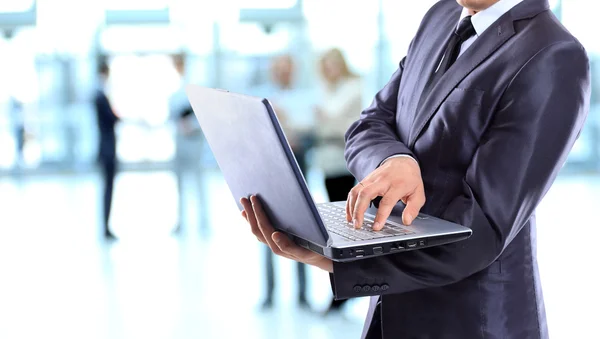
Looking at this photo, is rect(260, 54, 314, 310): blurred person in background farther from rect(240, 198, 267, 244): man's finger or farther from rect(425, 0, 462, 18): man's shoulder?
rect(240, 198, 267, 244): man's finger

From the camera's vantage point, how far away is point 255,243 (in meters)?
6.25

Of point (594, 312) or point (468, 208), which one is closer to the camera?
point (468, 208)

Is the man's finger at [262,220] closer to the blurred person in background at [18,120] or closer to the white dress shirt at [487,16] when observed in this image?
the white dress shirt at [487,16]

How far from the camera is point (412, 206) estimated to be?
1094 mm

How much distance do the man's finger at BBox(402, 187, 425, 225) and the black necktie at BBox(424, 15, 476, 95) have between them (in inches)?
A: 10.7

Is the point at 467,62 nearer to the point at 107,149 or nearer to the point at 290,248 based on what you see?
the point at 290,248

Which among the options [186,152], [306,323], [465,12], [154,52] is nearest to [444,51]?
[465,12]

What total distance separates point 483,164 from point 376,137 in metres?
0.32

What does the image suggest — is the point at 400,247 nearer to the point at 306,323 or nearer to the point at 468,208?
the point at 468,208

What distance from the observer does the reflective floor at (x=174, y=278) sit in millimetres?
4008

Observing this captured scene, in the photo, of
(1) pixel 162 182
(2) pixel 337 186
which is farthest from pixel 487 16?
(1) pixel 162 182

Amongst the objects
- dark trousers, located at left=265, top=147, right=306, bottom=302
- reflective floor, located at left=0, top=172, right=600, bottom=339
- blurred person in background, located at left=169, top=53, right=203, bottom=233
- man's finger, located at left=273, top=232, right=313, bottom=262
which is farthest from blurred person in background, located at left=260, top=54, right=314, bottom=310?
man's finger, located at left=273, top=232, right=313, bottom=262

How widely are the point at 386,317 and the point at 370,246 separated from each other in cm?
39

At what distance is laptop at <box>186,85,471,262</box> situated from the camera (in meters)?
0.94
